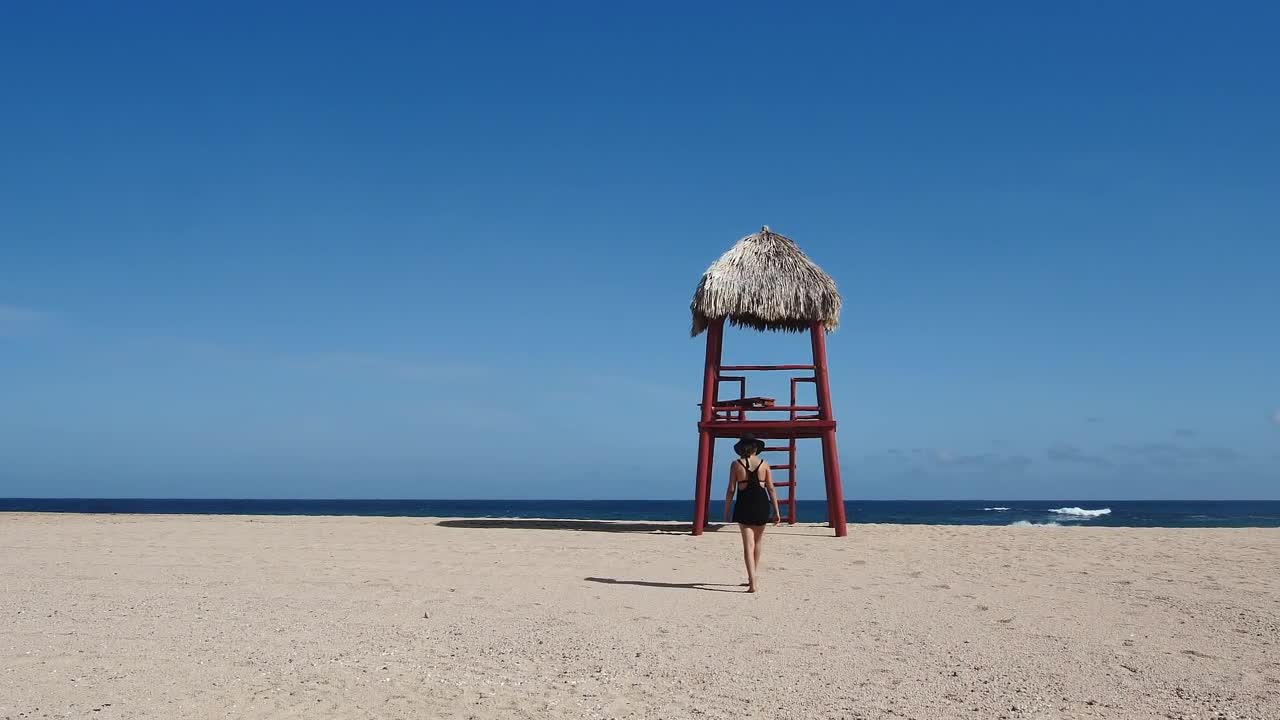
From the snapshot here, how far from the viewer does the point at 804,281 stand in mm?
16141

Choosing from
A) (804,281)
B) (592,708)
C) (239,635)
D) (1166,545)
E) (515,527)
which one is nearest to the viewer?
(592,708)

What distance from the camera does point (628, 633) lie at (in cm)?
712

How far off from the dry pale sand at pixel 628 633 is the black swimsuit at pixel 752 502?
69 cm

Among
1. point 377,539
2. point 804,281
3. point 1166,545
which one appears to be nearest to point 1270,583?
point 1166,545

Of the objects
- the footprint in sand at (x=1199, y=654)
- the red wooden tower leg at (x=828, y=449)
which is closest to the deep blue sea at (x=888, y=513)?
the red wooden tower leg at (x=828, y=449)

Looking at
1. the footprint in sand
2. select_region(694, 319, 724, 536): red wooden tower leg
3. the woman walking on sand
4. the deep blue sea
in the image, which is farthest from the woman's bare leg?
the deep blue sea

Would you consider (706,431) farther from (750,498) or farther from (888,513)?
(888,513)

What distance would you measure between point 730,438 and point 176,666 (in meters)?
11.7

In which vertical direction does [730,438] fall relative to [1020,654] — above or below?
above

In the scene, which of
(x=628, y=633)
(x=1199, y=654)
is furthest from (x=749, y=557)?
(x=1199, y=654)

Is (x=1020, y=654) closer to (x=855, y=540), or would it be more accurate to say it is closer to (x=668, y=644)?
(x=668, y=644)

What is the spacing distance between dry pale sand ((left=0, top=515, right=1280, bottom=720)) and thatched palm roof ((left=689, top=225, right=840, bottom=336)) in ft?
14.6

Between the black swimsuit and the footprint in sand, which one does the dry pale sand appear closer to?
the footprint in sand

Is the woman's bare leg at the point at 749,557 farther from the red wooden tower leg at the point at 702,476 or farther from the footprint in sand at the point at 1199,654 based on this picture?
the red wooden tower leg at the point at 702,476
